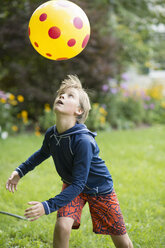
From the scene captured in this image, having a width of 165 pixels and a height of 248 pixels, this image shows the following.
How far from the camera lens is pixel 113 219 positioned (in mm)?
2074

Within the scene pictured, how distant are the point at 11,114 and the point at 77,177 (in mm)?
5493

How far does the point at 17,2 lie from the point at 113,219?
6062 millimetres

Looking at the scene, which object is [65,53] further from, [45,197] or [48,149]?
[45,197]

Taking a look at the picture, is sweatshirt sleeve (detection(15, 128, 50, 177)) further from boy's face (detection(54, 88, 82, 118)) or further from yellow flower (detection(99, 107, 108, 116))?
yellow flower (detection(99, 107, 108, 116))

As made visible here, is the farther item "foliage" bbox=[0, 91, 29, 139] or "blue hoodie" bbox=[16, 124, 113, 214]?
"foliage" bbox=[0, 91, 29, 139]

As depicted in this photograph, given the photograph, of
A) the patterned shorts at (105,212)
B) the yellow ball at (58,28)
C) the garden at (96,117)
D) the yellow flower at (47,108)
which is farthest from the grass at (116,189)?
the yellow ball at (58,28)

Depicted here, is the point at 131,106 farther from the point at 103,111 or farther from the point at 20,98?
the point at 20,98

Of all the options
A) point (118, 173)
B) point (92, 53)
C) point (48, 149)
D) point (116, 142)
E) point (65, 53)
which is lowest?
point (116, 142)

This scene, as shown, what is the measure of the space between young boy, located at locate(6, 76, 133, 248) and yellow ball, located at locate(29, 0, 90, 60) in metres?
0.33

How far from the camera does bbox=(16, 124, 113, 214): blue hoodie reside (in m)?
1.80

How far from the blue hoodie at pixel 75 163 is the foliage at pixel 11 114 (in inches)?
175

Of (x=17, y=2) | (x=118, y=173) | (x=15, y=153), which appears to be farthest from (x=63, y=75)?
(x=118, y=173)

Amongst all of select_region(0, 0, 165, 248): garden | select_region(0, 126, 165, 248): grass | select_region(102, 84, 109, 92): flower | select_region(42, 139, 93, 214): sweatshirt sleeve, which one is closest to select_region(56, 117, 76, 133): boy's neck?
select_region(42, 139, 93, 214): sweatshirt sleeve

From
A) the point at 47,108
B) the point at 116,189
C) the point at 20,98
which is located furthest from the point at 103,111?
the point at 116,189
